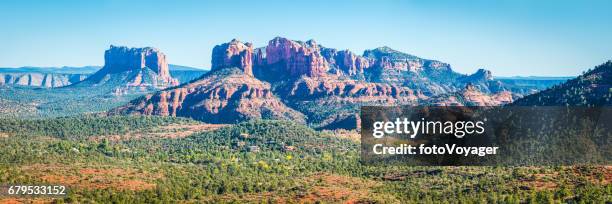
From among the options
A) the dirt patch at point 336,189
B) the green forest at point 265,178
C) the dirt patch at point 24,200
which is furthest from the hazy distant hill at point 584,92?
the dirt patch at point 24,200

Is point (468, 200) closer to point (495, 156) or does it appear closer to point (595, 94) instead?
point (495, 156)

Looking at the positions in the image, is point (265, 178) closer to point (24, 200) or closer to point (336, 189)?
point (336, 189)

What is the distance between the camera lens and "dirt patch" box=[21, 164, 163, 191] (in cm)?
11138

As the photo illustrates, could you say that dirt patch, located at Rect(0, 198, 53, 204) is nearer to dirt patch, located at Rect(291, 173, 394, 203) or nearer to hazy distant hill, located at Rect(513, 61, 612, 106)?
dirt patch, located at Rect(291, 173, 394, 203)

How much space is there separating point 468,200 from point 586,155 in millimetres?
35286

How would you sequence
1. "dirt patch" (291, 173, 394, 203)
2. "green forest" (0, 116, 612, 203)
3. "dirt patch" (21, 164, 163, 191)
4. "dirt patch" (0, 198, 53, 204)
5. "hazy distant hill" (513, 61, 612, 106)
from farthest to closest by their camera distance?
"hazy distant hill" (513, 61, 612, 106) → "dirt patch" (21, 164, 163, 191) → "dirt patch" (291, 173, 394, 203) → "green forest" (0, 116, 612, 203) → "dirt patch" (0, 198, 53, 204)

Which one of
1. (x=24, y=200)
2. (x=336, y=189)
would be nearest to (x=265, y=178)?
(x=336, y=189)

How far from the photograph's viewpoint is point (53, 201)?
98.5m

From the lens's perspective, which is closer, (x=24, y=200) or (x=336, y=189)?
(x=24, y=200)

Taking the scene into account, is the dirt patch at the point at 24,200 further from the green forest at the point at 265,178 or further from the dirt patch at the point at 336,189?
the dirt patch at the point at 336,189

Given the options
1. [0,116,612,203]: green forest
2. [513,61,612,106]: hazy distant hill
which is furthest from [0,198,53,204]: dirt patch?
[513,61,612,106]: hazy distant hill

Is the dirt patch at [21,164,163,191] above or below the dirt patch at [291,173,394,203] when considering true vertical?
above

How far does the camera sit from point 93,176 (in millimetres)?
118062

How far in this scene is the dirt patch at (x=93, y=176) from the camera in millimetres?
111375
